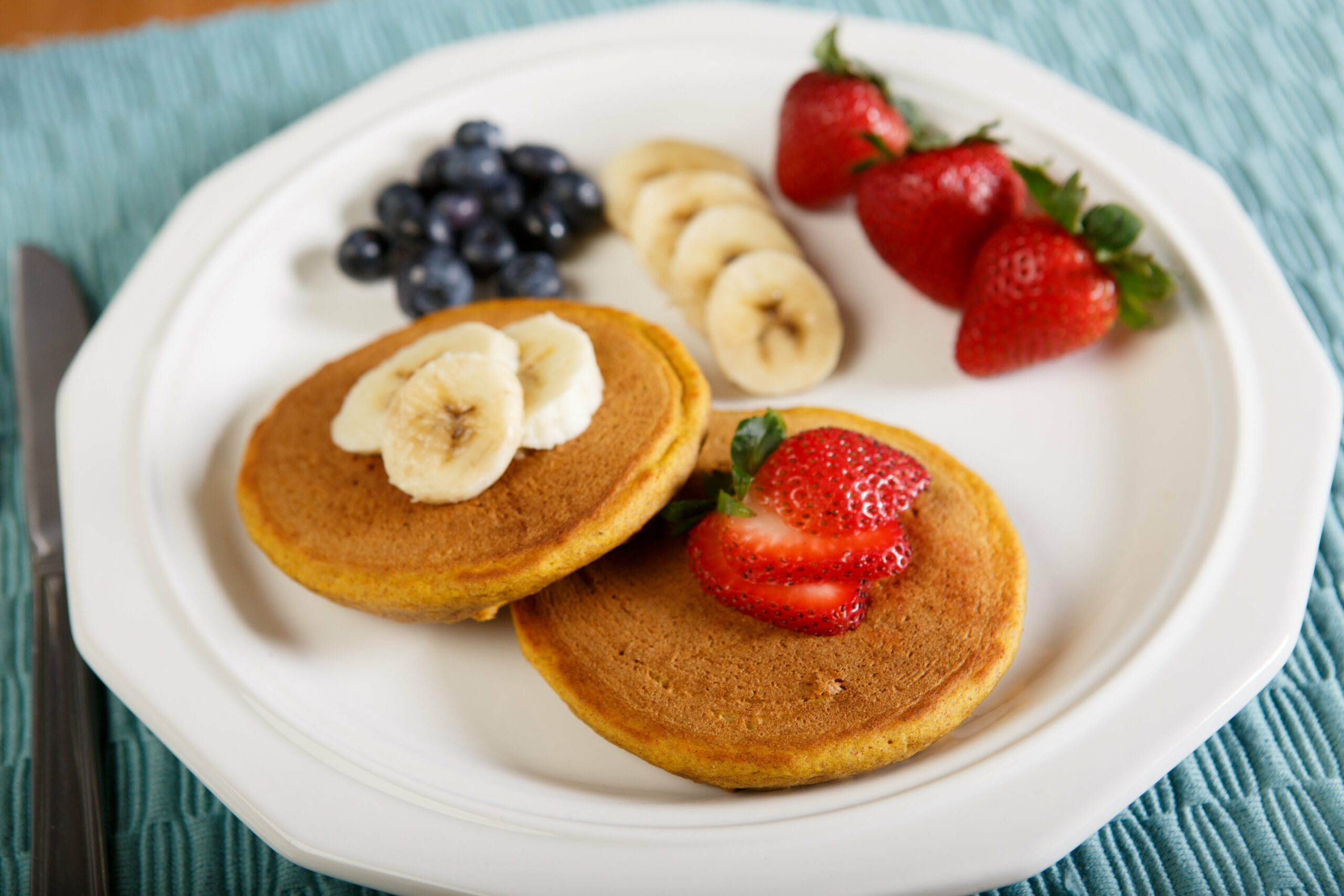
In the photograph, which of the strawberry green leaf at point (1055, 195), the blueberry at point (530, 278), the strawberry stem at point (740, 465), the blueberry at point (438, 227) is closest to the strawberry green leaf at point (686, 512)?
the strawberry stem at point (740, 465)

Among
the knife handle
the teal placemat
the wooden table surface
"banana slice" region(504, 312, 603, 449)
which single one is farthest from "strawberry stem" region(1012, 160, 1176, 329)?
the wooden table surface

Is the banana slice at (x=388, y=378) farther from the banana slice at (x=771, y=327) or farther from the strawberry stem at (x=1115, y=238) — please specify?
the strawberry stem at (x=1115, y=238)

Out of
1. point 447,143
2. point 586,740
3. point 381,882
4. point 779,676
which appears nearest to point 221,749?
point 381,882

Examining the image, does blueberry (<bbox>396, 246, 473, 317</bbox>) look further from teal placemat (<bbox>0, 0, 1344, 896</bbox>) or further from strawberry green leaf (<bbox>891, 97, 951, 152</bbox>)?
strawberry green leaf (<bbox>891, 97, 951, 152</bbox>)

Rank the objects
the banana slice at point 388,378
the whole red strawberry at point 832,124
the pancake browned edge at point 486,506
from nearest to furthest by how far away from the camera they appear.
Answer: the pancake browned edge at point 486,506
the banana slice at point 388,378
the whole red strawberry at point 832,124

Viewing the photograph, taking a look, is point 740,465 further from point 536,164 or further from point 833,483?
point 536,164
